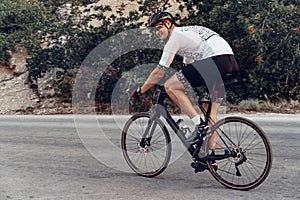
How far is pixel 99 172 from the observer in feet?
18.5

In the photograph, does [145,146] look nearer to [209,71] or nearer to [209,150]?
[209,150]

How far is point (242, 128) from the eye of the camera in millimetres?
4629

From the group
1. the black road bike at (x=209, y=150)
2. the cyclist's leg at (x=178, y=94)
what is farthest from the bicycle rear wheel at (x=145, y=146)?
the cyclist's leg at (x=178, y=94)

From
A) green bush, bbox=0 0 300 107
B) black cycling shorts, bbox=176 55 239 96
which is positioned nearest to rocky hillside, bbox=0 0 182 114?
green bush, bbox=0 0 300 107

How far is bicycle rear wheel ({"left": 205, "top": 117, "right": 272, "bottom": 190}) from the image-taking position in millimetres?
4539

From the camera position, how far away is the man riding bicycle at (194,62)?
4797 mm

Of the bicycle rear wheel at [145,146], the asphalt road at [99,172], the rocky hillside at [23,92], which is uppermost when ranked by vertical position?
the bicycle rear wheel at [145,146]

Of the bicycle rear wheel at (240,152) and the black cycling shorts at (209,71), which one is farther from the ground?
the black cycling shorts at (209,71)

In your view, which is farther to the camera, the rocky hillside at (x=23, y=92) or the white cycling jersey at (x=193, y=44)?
the rocky hillside at (x=23, y=92)

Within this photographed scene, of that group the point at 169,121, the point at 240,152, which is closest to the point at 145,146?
the point at 169,121

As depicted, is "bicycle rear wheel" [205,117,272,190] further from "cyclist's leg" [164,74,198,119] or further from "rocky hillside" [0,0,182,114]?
"rocky hillside" [0,0,182,114]

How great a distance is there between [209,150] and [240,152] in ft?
1.05

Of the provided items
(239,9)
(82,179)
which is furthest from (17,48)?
(82,179)

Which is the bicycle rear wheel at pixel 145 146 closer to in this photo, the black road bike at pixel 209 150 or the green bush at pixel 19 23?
the black road bike at pixel 209 150
